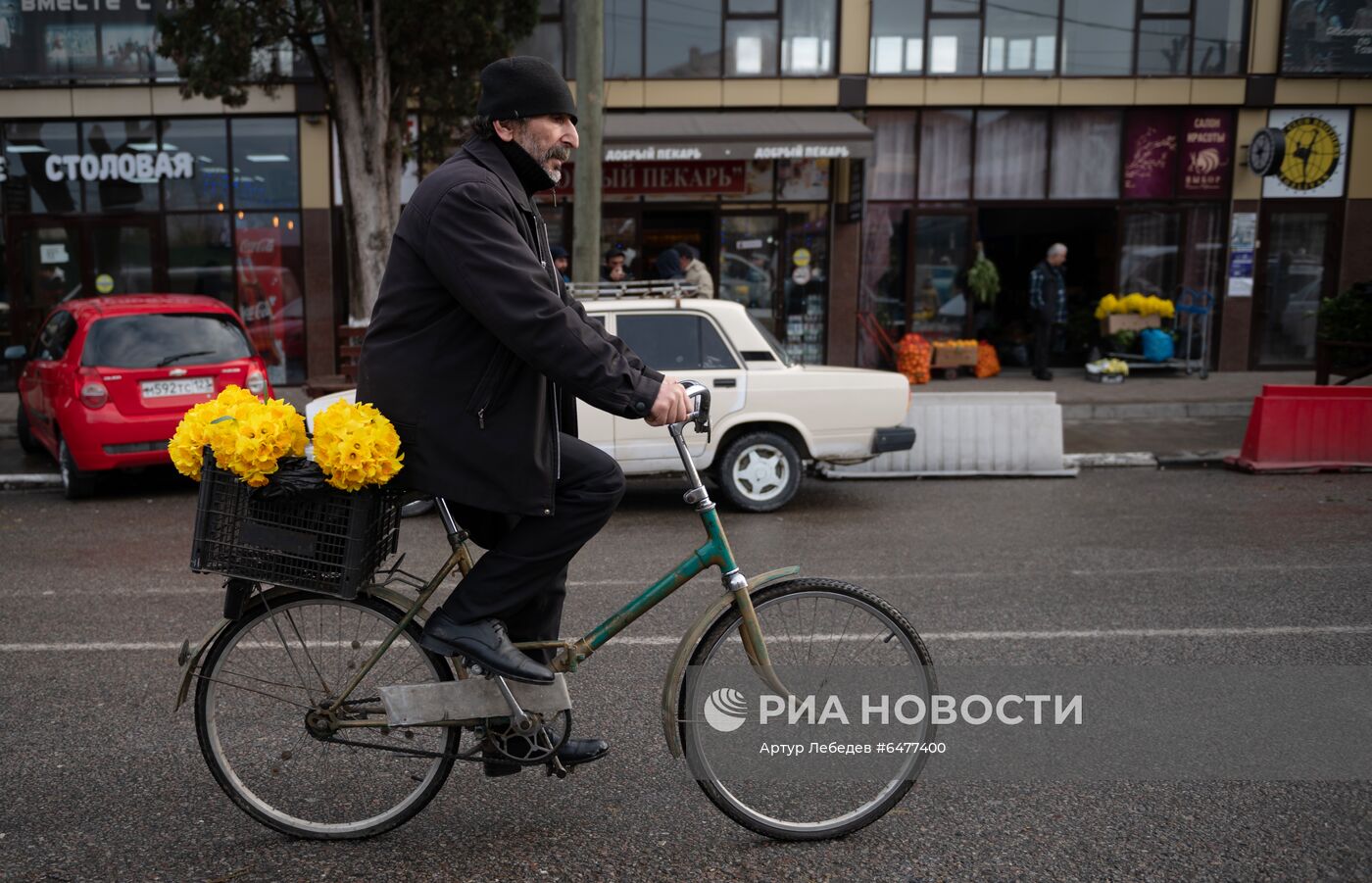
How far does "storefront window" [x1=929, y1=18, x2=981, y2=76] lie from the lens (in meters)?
16.5

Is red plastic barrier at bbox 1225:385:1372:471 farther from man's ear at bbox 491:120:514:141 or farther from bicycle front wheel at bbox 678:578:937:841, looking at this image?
man's ear at bbox 491:120:514:141

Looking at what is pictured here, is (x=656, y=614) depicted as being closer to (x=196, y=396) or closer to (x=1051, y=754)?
(x=1051, y=754)

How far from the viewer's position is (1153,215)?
56.2ft

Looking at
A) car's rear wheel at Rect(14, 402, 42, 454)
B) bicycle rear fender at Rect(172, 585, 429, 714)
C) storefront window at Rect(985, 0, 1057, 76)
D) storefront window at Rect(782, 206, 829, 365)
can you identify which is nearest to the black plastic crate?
bicycle rear fender at Rect(172, 585, 429, 714)

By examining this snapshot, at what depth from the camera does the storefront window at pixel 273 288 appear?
1656 cm

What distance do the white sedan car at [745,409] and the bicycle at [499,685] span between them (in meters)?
5.17

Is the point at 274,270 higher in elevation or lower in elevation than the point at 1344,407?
higher

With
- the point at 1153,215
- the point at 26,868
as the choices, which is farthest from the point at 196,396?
the point at 1153,215

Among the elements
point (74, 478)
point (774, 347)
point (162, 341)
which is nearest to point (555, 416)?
point (774, 347)

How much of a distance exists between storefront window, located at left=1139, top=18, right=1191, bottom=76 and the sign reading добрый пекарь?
13.7 metres

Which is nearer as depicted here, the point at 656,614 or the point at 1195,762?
the point at 1195,762

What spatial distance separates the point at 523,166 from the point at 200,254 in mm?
15076

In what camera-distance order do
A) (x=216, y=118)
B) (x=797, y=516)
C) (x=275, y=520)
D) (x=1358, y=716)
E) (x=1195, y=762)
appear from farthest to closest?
1. (x=216, y=118)
2. (x=797, y=516)
3. (x=1358, y=716)
4. (x=1195, y=762)
5. (x=275, y=520)

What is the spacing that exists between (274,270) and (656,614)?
42.2 feet
